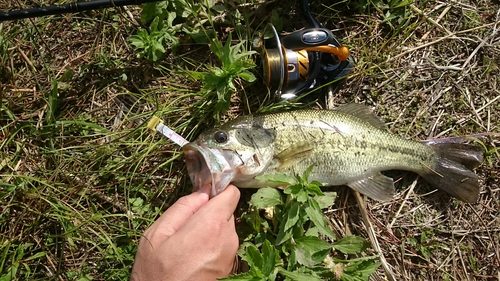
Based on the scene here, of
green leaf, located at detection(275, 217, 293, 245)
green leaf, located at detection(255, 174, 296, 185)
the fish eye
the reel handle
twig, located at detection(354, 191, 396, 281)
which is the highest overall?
the reel handle

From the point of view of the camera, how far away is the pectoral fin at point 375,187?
3.56m

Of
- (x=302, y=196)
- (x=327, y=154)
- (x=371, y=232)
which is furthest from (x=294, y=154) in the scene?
(x=371, y=232)

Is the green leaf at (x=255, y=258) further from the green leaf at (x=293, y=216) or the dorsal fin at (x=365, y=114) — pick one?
the dorsal fin at (x=365, y=114)

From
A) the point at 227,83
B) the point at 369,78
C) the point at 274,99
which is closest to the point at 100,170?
the point at 227,83

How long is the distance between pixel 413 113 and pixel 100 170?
3059mm

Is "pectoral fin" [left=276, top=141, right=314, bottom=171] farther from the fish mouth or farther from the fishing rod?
the fishing rod

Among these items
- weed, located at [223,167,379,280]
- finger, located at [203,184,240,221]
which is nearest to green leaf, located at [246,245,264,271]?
weed, located at [223,167,379,280]

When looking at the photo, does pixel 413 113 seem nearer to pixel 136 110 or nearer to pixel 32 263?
pixel 136 110

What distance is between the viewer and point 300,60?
138 inches

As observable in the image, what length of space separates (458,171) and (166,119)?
2736 millimetres

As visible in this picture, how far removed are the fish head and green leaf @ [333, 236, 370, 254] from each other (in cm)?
92

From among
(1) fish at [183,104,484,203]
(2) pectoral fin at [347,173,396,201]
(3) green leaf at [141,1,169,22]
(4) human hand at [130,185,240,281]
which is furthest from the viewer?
(3) green leaf at [141,1,169,22]

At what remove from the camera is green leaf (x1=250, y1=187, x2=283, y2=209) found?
309cm

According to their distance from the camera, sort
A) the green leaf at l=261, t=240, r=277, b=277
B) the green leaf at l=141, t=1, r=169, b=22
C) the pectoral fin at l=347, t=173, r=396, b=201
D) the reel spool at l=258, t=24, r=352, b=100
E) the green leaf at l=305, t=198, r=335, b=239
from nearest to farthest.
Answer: the green leaf at l=261, t=240, r=277, b=277
the green leaf at l=305, t=198, r=335, b=239
the reel spool at l=258, t=24, r=352, b=100
the pectoral fin at l=347, t=173, r=396, b=201
the green leaf at l=141, t=1, r=169, b=22
